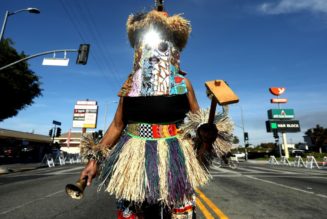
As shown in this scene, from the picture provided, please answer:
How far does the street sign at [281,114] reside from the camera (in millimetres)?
51219

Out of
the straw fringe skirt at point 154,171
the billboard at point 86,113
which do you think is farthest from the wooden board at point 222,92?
the billboard at point 86,113

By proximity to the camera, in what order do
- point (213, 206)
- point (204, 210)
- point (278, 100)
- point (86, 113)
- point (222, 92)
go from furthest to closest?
point (278, 100)
point (86, 113)
point (213, 206)
point (204, 210)
point (222, 92)

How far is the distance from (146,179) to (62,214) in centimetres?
432

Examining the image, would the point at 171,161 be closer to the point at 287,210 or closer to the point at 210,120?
the point at 210,120

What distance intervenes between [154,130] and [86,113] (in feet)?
143

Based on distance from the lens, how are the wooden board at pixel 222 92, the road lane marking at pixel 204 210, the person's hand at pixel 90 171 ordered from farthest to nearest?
the road lane marking at pixel 204 210 < the person's hand at pixel 90 171 < the wooden board at pixel 222 92

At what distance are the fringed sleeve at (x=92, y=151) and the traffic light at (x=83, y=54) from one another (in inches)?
473

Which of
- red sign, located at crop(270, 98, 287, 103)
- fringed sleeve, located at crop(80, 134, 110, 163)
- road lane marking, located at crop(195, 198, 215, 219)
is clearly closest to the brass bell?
fringed sleeve, located at crop(80, 134, 110, 163)

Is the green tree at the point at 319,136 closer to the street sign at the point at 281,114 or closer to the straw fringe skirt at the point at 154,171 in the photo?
the street sign at the point at 281,114

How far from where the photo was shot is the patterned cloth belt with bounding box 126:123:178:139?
179cm

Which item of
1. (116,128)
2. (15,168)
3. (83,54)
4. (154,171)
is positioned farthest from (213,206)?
(15,168)

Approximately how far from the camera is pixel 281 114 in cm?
5134

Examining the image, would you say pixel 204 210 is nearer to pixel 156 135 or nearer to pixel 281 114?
pixel 156 135

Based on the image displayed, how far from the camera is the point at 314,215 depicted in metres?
4.94
